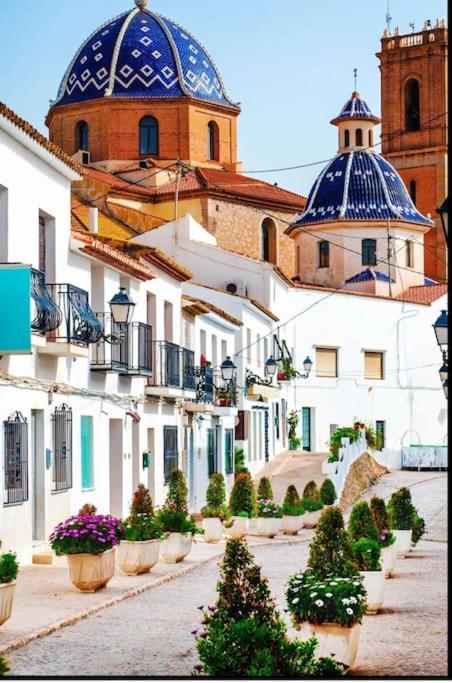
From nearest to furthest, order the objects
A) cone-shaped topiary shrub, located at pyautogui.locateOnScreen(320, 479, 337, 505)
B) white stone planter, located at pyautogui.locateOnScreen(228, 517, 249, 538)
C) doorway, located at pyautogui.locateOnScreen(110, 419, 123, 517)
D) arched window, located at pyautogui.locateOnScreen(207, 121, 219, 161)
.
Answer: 1. doorway, located at pyautogui.locateOnScreen(110, 419, 123, 517)
2. white stone planter, located at pyautogui.locateOnScreen(228, 517, 249, 538)
3. cone-shaped topiary shrub, located at pyautogui.locateOnScreen(320, 479, 337, 505)
4. arched window, located at pyautogui.locateOnScreen(207, 121, 219, 161)

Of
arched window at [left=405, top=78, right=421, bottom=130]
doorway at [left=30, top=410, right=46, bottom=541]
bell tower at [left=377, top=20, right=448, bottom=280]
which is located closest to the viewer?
doorway at [left=30, top=410, right=46, bottom=541]

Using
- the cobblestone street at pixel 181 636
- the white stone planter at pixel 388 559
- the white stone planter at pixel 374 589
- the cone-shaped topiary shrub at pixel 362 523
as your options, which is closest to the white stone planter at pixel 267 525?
the cobblestone street at pixel 181 636

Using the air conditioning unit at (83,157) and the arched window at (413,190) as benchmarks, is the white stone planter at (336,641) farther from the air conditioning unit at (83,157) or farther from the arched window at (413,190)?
the arched window at (413,190)

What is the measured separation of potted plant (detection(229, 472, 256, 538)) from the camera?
2314 centimetres

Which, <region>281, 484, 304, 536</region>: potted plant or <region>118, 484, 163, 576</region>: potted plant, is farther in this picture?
<region>281, 484, 304, 536</region>: potted plant

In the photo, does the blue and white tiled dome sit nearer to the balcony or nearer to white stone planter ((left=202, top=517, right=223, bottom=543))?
the balcony

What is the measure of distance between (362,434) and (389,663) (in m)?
27.1

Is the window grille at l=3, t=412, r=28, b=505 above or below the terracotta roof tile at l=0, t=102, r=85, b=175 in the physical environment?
below

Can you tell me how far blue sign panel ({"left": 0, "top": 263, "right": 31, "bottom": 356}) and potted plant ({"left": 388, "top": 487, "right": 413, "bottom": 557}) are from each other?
651 centimetres

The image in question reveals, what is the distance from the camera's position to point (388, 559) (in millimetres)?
15641

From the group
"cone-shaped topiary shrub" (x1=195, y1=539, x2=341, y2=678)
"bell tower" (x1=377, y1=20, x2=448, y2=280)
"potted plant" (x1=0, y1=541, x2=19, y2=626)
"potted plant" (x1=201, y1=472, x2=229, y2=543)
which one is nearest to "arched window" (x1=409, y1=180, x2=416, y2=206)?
"bell tower" (x1=377, y1=20, x2=448, y2=280)

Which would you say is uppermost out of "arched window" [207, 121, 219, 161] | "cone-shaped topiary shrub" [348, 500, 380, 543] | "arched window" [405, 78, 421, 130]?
"arched window" [405, 78, 421, 130]

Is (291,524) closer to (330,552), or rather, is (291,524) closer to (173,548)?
(173,548)

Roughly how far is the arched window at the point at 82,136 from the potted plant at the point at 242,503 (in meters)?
24.1
